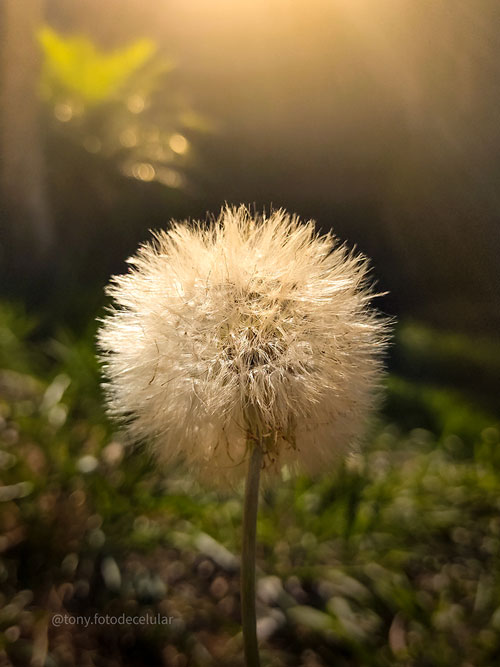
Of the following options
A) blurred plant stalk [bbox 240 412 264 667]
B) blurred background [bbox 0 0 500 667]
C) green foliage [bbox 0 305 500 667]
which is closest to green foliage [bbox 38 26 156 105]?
blurred background [bbox 0 0 500 667]

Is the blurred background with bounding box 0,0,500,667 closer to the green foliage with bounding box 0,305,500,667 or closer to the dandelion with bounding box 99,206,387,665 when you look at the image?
the green foliage with bounding box 0,305,500,667

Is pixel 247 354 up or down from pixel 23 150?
down

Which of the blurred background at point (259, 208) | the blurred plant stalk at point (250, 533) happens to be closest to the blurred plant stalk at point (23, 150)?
the blurred background at point (259, 208)

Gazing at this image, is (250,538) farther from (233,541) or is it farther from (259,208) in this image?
(259,208)

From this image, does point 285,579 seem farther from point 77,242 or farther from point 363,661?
point 77,242

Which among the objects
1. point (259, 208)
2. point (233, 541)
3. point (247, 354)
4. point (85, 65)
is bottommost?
point (233, 541)

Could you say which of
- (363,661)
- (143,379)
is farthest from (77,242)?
(363,661)

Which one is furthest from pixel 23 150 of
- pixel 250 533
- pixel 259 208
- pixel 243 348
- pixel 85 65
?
pixel 250 533
